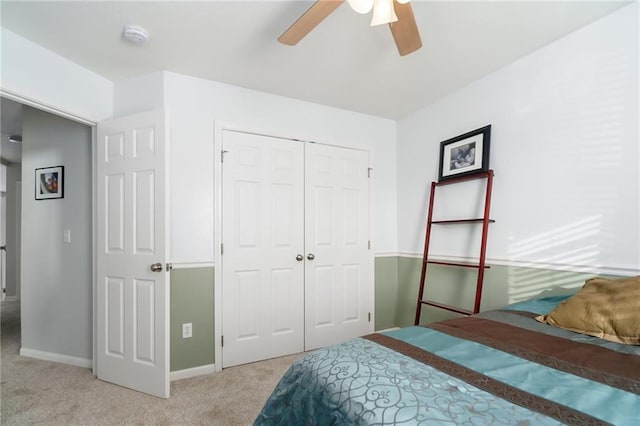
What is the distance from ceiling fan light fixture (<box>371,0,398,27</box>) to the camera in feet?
4.28

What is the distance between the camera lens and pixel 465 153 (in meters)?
2.64

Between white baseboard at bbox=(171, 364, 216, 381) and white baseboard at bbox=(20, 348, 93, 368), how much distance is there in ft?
2.72

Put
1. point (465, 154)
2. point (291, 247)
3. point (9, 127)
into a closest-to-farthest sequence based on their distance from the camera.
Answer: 1. point (465, 154)
2. point (291, 247)
3. point (9, 127)

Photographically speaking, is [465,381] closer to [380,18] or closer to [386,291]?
[380,18]

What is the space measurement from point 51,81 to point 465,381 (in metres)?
2.96

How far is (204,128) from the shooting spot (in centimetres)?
254

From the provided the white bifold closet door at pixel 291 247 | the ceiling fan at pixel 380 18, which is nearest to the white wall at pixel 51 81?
the white bifold closet door at pixel 291 247

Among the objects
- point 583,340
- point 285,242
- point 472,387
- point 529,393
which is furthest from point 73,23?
point 583,340

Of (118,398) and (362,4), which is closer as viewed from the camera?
(362,4)

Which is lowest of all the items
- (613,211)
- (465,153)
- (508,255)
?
(508,255)

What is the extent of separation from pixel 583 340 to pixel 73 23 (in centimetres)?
312

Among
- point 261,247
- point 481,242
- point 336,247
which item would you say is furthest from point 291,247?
point 481,242

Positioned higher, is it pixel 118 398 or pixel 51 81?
pixel 51 81

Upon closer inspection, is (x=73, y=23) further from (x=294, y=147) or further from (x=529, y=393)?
(x=529, y=393)
